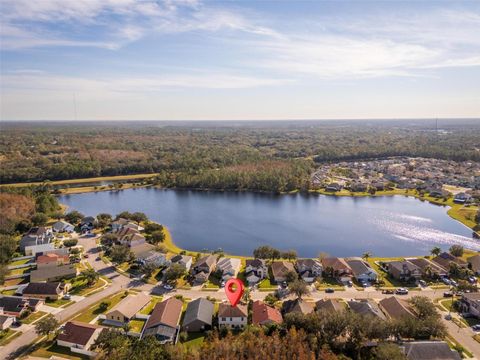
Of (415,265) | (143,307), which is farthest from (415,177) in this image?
(143,307)

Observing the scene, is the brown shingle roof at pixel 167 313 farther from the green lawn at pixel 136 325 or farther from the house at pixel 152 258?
the house at pixel 152 258

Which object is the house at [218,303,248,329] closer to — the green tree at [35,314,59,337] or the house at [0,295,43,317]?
the green tree at [35,314,59,337]

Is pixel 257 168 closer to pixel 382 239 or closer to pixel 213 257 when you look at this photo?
pixel 382 239

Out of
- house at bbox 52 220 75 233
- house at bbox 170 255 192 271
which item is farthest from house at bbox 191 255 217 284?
house at bbox 52 220 75 233

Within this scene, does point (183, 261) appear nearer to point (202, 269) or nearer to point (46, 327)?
point (202, 269)

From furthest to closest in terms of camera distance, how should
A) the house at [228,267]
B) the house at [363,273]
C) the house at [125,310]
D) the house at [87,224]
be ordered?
the house at [87,224] → the house at [228,267] → the house at [363,273] → the house at [125,310]

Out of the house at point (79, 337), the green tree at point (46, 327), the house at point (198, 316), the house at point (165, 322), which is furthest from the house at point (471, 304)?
the green tree at point (46, 327)
